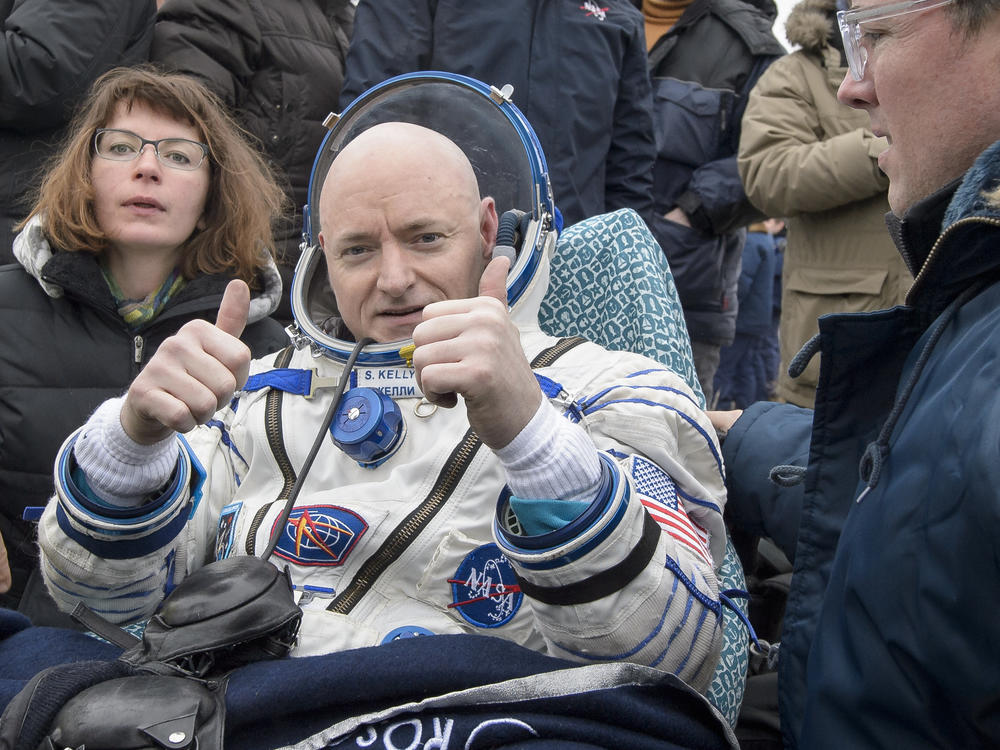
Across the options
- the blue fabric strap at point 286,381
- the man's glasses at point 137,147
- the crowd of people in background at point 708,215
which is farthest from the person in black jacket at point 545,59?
the blue fabric strap at point 286,381

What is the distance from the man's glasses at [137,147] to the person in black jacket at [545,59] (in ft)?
1.82

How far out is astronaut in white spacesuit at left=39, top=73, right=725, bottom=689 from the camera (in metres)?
1.43

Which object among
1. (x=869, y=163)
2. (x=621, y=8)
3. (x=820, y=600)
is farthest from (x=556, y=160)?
(x=820, y=600)

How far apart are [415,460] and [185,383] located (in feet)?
1.42

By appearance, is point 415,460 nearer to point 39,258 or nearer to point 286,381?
point 286,381

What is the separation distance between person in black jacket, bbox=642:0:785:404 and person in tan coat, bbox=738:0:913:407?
0.86ft

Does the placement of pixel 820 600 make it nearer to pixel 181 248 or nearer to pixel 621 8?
pixel 181 248

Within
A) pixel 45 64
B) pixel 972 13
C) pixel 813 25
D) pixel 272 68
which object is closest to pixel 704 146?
pixel 813 25

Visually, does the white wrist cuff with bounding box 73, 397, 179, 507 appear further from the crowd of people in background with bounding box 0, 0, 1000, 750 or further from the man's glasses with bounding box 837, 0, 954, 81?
the man's glasses with bounding box 837, 0, 954, 81

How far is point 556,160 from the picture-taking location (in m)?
3.11

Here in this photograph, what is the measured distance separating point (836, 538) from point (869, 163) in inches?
73.6

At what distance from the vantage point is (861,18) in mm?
1491

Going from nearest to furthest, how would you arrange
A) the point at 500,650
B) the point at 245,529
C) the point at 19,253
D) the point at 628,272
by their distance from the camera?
1. the point at 500,650
2. the point at 245,529
3. the point at 628,272
4. the point at 19,253

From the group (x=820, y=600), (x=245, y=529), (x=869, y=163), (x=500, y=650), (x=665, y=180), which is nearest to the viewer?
(x=500, y=650)
